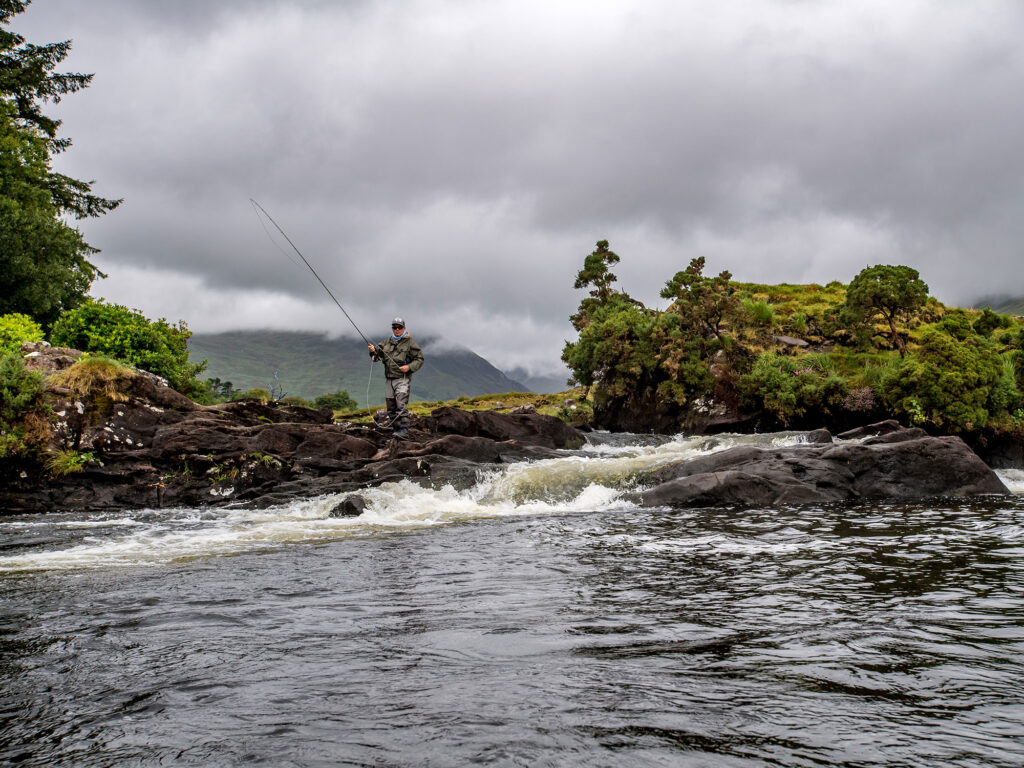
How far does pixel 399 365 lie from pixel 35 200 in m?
21.3

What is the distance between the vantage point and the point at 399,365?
22938 millimetres

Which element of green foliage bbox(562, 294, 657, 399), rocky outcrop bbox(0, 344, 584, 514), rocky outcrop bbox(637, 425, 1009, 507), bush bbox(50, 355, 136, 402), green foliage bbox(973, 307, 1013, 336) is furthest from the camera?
green foliage bbox(562, 294, 657, 399)

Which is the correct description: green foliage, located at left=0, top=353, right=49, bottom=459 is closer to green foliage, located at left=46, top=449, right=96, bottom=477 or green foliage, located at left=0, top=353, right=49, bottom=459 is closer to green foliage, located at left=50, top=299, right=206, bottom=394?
green foliage, located at left=46, top=449, right=96, bottom=477

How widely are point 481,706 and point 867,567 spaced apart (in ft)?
20.0

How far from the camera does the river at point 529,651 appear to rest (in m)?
3.41

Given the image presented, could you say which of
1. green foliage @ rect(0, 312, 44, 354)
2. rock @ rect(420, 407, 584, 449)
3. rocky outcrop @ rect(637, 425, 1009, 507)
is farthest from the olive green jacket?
green foliage @ rect(0, 312, 44, 354)

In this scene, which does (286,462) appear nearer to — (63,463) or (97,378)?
(63,463)

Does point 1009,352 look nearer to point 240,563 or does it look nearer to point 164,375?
point 240,563

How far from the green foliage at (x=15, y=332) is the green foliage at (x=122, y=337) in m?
1.33

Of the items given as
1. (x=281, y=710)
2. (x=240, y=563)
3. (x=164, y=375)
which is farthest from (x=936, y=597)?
(x=164, y=375)

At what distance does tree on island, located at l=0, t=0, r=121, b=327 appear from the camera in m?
26.9

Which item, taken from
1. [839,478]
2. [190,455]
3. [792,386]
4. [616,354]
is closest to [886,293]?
[792,386]

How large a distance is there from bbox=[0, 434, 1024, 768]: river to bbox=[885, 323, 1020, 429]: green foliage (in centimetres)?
1591

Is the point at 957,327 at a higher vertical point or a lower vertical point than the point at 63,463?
higher
